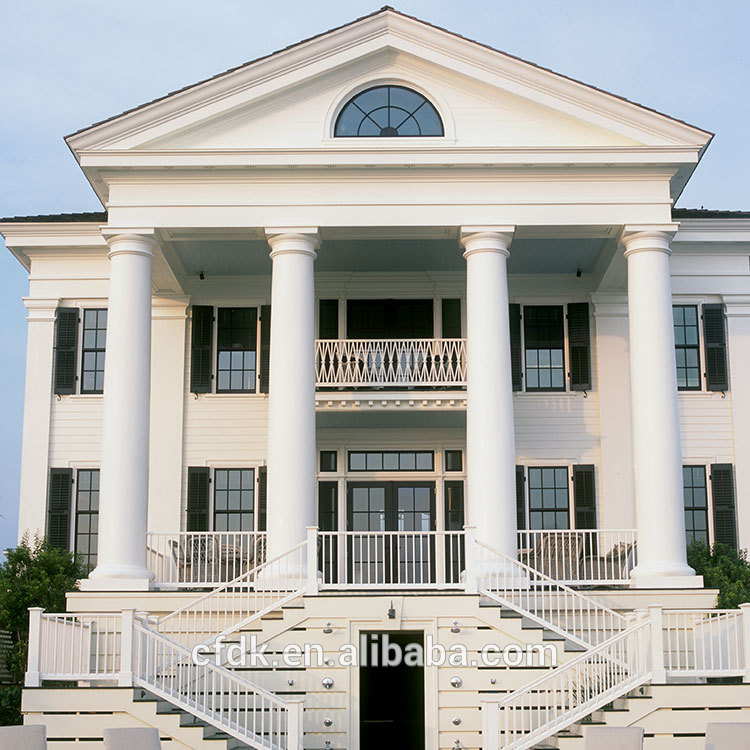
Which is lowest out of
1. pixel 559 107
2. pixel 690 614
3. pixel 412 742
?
pixel 412 742

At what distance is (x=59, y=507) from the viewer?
25281 mm

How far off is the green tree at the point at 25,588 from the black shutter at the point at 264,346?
5.48m

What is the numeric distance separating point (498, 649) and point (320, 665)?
282cm

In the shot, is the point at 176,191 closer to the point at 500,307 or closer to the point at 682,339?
the point at 500,307

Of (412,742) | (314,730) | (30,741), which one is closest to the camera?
(30,741)

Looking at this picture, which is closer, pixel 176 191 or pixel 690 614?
pixel 690 614

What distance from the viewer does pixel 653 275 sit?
21.5 m

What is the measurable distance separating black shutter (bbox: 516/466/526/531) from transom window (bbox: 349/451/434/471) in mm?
1940

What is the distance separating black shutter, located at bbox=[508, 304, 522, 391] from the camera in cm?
2568

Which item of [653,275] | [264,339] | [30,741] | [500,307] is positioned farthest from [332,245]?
[30,741]

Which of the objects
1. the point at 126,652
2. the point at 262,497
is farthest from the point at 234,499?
the point at 126,652

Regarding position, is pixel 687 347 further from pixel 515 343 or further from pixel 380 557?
pixel 380 557

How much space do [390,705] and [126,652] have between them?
10206mm

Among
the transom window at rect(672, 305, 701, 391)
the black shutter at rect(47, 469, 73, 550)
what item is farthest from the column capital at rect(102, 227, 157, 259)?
the transom window at rect(672, 305, 701, 391)
